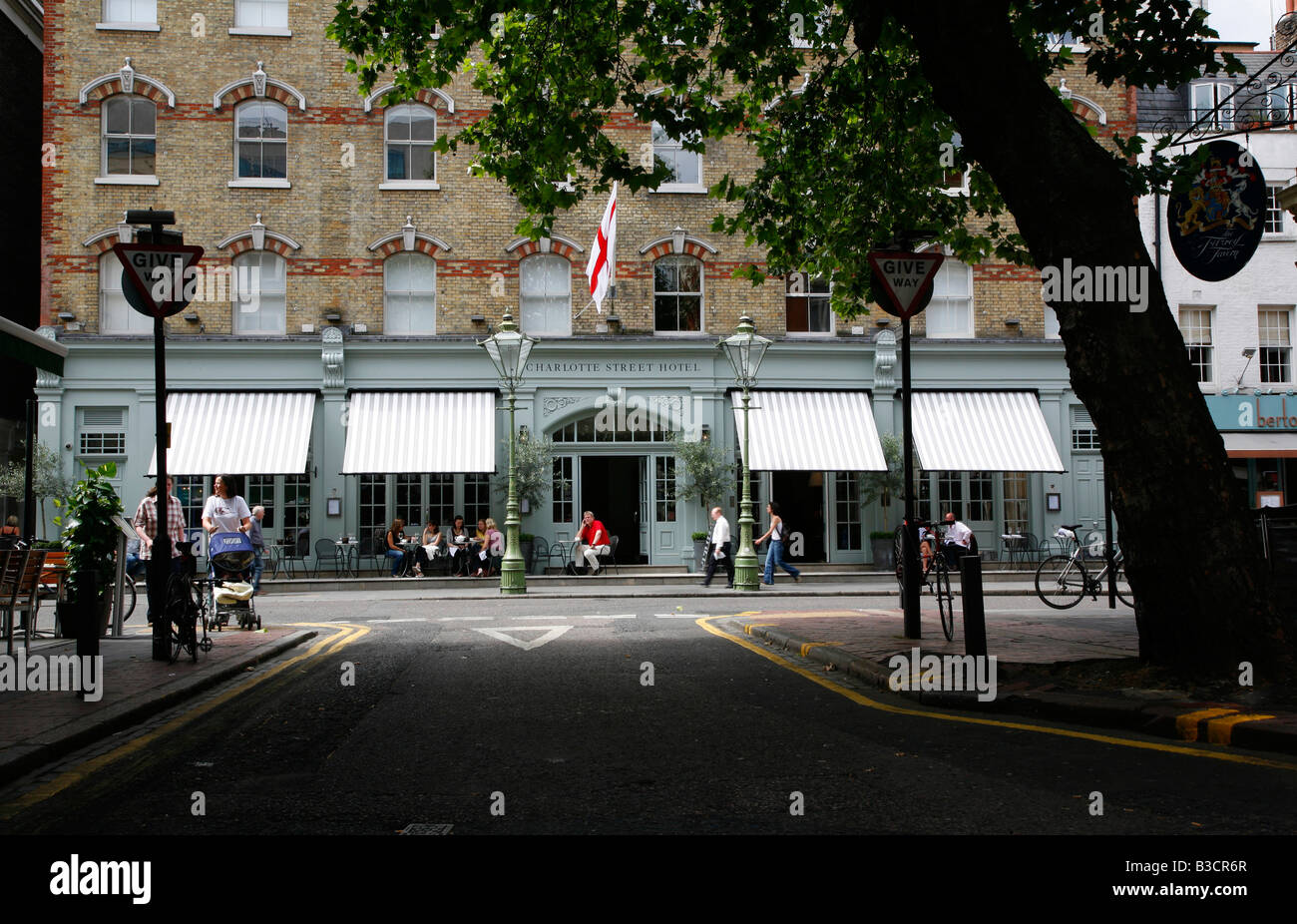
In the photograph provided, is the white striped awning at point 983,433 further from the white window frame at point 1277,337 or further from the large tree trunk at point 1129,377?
the large tree trunk at point 1129,377

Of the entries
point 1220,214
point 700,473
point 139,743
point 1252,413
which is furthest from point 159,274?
point 1252,413

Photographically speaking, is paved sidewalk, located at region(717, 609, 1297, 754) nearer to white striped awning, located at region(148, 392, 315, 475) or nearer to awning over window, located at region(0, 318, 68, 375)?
awning over window, located at region(0, 318, 68, 375)

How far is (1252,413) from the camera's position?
85.0ft

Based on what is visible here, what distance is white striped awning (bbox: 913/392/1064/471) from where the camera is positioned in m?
24.4

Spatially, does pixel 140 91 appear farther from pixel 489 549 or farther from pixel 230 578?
pixel 230 578

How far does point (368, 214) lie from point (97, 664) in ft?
61.3

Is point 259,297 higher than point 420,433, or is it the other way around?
point 259,297

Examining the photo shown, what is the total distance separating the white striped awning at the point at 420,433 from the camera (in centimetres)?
2328

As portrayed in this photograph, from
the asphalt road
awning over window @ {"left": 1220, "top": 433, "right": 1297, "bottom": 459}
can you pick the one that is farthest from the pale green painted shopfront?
the asphalt road

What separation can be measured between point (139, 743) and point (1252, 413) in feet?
87.6

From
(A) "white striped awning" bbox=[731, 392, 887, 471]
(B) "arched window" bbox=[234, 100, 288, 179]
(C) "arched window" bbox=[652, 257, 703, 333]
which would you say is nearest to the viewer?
(A) "white striped awning" bbox=[731, 392, 887, 471]

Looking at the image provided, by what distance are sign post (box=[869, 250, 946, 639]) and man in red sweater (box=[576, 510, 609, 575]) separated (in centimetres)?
1326

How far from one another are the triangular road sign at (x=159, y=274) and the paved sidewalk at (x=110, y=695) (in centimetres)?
308

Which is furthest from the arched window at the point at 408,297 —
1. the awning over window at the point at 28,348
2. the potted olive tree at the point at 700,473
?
the awning over window at the point at 28,348
